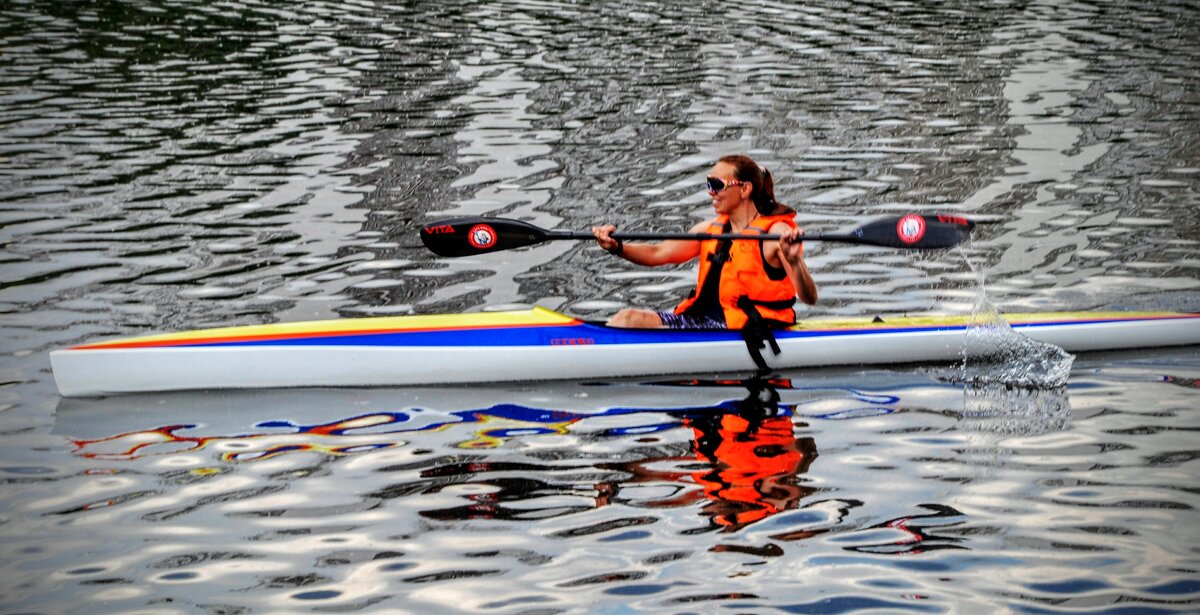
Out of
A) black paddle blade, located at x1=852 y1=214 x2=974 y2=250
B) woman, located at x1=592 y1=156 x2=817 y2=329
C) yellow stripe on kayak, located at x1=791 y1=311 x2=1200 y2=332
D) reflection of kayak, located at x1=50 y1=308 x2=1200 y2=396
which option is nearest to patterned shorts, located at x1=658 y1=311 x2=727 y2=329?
woman, located at x1=592 y1=156 x2=817 y2=329

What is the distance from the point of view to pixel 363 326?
8.10 meters

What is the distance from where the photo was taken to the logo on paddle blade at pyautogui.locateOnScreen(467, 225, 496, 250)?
8.73 m

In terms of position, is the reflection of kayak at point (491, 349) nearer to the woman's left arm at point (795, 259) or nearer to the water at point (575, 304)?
the water at point (575, 304)

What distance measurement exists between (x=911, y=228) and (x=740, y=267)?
110 centimetres

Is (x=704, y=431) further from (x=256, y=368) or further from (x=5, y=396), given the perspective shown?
(x=5, y=396)

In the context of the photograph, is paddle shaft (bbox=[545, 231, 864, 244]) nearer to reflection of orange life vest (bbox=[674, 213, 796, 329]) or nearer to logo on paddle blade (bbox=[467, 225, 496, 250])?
reflection of orange life vest (bbox=[674, 213, 796, 329])

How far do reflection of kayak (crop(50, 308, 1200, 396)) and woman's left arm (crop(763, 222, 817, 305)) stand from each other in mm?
341

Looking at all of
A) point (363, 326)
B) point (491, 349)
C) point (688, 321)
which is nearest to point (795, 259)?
point (688, 321)

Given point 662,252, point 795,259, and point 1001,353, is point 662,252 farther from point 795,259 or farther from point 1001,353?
point 1001,353

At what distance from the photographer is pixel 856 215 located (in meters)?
12.3

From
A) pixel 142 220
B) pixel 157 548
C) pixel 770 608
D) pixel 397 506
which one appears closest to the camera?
pixel 770 608

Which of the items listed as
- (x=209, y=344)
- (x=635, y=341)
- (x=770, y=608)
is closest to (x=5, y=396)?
(x=209, y=344)

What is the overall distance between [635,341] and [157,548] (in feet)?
10.6

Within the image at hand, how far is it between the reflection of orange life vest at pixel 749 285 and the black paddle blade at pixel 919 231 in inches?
27.1
